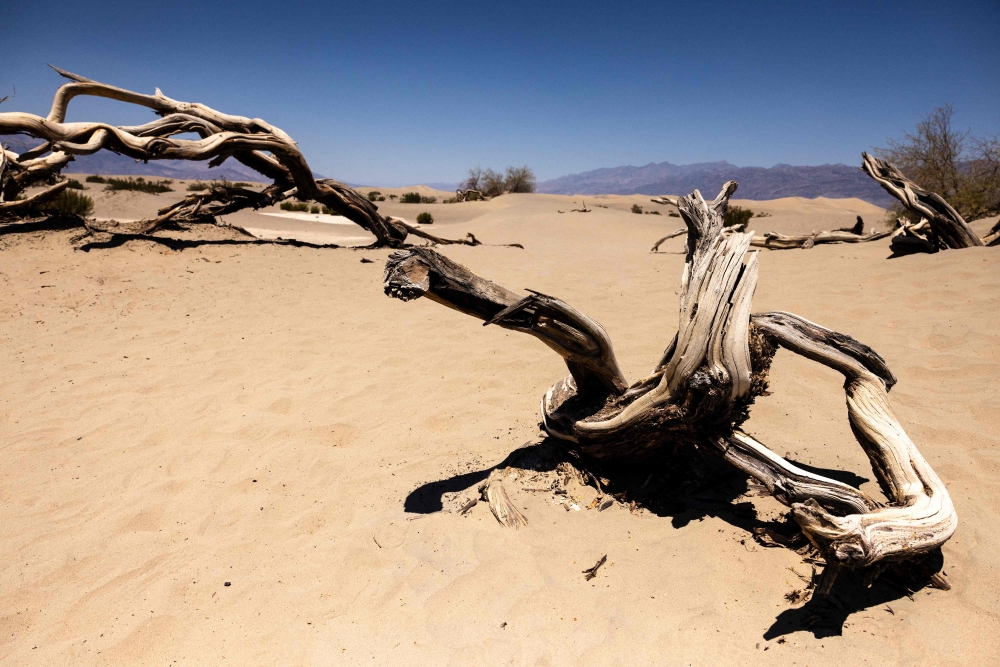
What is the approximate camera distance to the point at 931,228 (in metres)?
7.48

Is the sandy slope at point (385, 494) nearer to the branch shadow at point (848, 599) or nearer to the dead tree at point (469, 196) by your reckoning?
the branch shadow at point (848, 599)

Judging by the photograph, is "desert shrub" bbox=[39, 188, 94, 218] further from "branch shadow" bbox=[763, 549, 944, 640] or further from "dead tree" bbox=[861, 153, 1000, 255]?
"dead tree" bbox=[861, 153, 1000, 255]

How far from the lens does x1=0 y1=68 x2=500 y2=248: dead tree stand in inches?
290

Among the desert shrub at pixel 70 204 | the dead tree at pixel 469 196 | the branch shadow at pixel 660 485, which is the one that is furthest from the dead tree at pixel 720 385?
the dead tree at pixel 469 196

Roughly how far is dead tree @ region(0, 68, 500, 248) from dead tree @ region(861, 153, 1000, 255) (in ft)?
26.8

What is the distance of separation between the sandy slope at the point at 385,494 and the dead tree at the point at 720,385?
0.39m

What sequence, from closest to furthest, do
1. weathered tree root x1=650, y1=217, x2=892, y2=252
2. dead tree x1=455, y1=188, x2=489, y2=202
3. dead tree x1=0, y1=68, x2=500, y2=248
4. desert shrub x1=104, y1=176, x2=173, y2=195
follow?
1. dead tree x1=0, y1=68, x2=500, y2=248
2. weathered tree root x1=650, y1=217, x2=892, y2=252
3. desert shrub x1=104, y1=176, x2=173, y2=195
4. dead tree x1=455, y1=188, x2=489, y2=202

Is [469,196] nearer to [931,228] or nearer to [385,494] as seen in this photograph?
[931,228]

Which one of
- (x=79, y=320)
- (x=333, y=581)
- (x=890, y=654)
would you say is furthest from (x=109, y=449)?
(x=890, y=654)

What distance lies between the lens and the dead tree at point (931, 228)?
7.29 meters

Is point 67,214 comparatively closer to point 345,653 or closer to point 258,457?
point 258,457

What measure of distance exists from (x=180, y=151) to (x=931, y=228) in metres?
10.6

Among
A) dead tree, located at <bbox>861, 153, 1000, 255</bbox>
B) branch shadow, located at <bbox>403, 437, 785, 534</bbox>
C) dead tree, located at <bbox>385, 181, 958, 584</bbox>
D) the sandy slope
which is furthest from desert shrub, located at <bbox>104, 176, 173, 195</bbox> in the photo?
dead tree, located at <bbox>861, 153, 1000, 255</bbox>

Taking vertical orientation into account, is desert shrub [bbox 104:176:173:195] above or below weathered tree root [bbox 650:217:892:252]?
above
